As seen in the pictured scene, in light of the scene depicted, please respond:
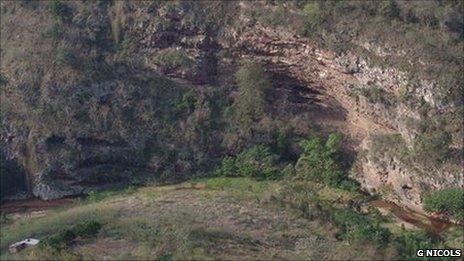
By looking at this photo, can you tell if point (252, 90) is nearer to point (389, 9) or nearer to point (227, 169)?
point (227, 169)

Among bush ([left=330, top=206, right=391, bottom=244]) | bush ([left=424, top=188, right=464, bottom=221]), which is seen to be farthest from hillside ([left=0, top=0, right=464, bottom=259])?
bush ([left=330, top=206, right=391, bottom=244])

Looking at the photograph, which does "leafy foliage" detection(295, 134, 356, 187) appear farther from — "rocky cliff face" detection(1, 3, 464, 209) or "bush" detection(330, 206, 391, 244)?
"bush" detection(330, 206, 391, 244)

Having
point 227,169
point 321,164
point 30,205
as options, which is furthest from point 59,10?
point 321,164

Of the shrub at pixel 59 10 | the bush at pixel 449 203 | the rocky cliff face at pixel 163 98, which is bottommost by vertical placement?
the bush at pixel 449 203

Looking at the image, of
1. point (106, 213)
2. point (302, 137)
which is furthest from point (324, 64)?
point (106, 213)

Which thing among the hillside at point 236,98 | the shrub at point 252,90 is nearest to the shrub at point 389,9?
the hillside at point 236,98

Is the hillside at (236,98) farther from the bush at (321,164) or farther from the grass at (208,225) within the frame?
the grass at (208,225)
